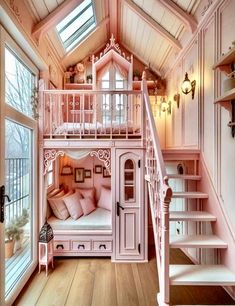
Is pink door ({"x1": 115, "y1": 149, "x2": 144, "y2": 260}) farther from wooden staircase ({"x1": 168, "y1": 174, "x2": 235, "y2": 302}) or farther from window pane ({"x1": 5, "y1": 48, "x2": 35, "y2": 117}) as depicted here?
window pane ({"x1": 5, "y1": 48, "x2": 35, "y2": 117})

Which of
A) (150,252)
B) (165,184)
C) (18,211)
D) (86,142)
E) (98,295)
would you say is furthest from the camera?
(150,252)

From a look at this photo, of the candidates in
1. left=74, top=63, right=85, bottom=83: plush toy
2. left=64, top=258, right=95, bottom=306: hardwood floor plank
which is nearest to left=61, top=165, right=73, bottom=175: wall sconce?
left=64, top=258, right=95, bottom=306: hardwood floor plank

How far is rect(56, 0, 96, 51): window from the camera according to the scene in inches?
176

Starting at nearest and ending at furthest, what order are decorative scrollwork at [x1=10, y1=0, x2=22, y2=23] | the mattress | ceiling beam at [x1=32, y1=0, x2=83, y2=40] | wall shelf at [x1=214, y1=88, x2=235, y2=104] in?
1. wall shelf at [x1=214, y1=88, x2=235, y2=104]
2. decorative scrollwork at [x1=10, y1=0, x2=22, y2=23]
3. ceiling beam at [x1=32, y1=0, x2=83, y2=40]
4. the mattress

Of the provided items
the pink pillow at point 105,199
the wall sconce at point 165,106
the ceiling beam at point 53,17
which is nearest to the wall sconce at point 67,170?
the pink pillow at point 105,199

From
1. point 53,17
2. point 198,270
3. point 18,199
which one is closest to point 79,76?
point 53,17

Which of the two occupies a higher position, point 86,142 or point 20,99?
point 20,99

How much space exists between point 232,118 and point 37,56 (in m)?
2.75

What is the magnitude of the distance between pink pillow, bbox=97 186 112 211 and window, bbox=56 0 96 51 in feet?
10.5

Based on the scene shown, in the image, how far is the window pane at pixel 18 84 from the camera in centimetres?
278

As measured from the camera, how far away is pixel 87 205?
15.0 feet

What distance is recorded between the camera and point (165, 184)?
7.32ft

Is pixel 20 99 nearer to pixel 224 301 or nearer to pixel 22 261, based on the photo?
pixel 22 261

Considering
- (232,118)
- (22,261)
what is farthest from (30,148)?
(232,118)
